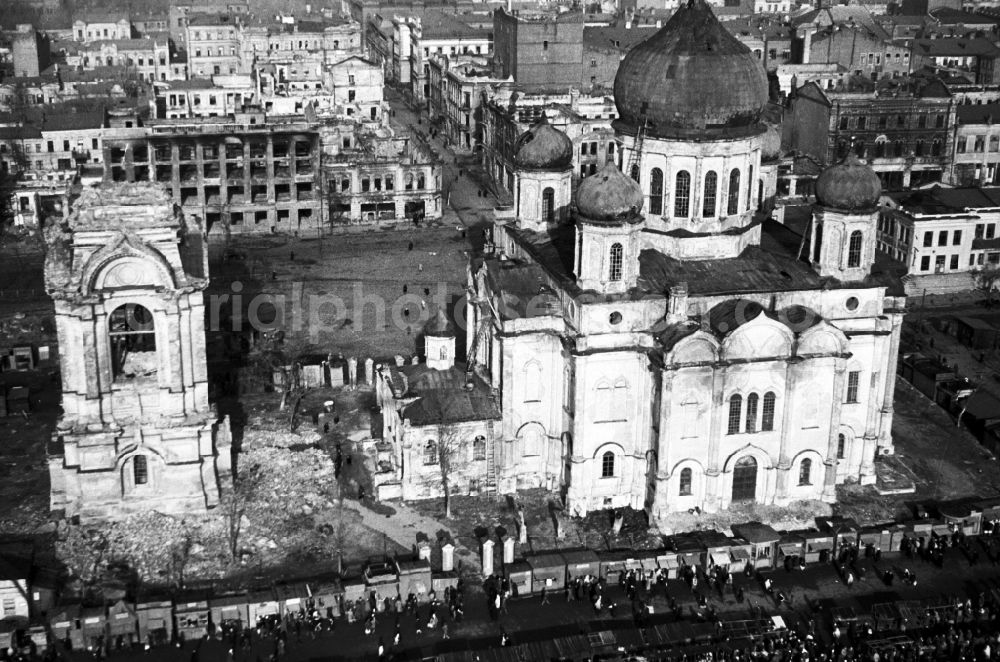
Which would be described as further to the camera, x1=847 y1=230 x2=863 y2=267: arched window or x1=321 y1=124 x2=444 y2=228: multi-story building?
x1=321 y1=124 x2=444 y2=228: multi-story building

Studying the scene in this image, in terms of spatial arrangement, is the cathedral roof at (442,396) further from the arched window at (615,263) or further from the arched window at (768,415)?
the arched window at (768,415)

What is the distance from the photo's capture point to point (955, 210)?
9175 centimetres

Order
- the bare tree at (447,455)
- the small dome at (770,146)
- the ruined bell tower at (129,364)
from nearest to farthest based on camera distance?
the ruined bell tower at (129,364) → the bare tree at (447,455) → the small dome at (770,146)

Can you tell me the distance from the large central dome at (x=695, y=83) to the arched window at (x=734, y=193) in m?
2.06

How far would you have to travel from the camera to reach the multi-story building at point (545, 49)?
13700 cm

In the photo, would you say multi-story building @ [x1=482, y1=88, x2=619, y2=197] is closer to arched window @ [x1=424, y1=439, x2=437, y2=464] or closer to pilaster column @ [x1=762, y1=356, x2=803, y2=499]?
arched window @ [x1=424, y1=439, x2=437, y2=464]

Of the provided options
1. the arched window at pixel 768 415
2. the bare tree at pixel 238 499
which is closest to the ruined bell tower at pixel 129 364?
the bare tree at pixel 238 499

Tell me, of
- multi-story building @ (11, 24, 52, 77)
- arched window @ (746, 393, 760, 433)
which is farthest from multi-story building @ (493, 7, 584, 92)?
arched window @ (746, 393, 760, 433)

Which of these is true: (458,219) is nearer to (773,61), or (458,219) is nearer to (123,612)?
(773,61)

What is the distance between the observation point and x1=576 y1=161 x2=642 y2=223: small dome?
57406mm

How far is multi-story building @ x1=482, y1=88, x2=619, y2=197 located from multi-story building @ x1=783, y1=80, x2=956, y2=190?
19.1 m

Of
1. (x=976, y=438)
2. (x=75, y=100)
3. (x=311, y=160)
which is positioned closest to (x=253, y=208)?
(x=311, y=160)

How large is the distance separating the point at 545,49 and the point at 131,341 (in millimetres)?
84514

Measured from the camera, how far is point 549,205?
6706 centimetres
